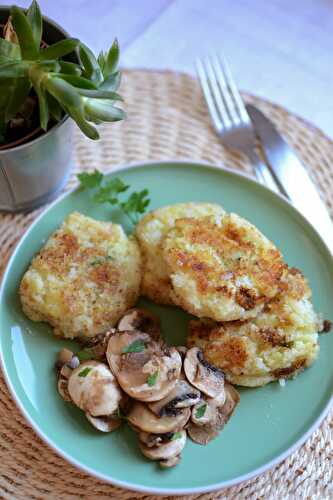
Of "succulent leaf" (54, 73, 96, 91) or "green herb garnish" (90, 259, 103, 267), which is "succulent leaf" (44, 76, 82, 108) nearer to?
"succulent leaf" (54, 73, 96, 91)

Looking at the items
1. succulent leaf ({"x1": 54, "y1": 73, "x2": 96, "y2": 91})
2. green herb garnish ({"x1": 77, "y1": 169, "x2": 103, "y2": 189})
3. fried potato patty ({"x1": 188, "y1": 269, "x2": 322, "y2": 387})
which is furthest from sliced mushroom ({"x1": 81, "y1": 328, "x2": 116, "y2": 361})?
→ succulent leaf ({"x1": 54, "y1": 73, "x2": 96, "y2": 91})

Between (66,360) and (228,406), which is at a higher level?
(228,406)

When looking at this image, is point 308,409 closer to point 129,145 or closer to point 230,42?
point 129,145

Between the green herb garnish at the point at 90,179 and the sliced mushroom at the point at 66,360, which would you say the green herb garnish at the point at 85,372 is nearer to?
the sliced mushroom at the point at 66,360

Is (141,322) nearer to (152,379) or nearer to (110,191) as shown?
(152,379)

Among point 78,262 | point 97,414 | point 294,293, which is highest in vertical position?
point 294,293

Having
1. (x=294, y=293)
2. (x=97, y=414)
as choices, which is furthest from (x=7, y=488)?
(x=294, y=293)

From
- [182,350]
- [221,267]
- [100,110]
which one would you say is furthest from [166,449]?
[100,110]
